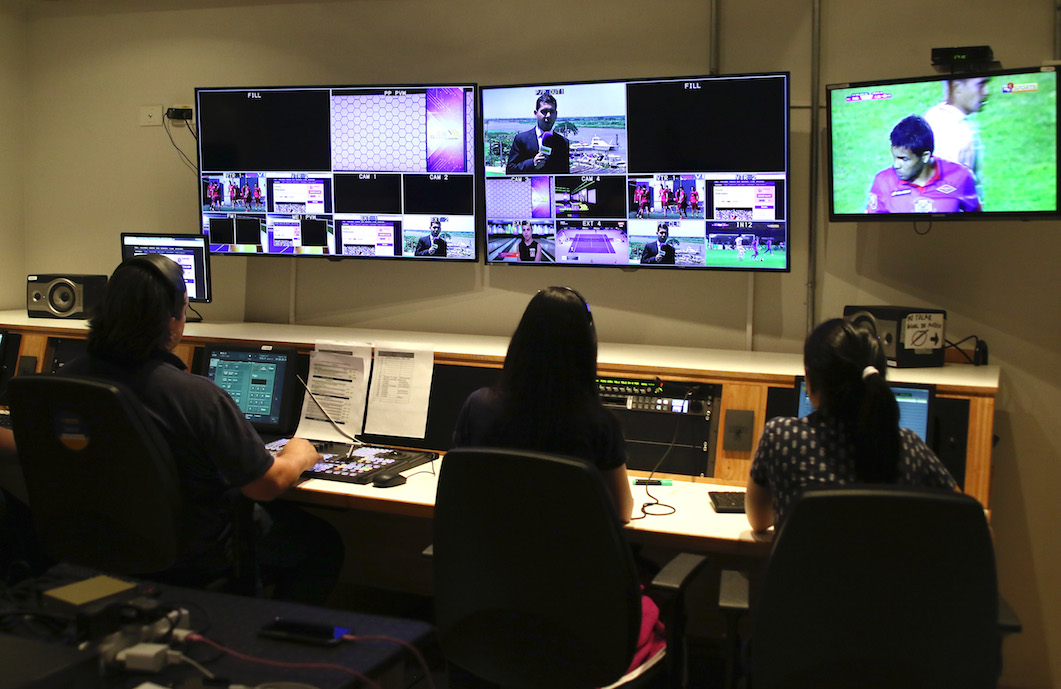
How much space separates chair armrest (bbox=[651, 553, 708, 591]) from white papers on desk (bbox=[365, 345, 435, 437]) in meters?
1.22

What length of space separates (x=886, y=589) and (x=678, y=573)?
0.53 metres

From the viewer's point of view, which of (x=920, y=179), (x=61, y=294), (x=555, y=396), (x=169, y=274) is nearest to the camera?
(x=555, y=396)

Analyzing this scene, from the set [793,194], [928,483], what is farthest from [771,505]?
[793,194]

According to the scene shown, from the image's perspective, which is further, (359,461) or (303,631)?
(359,461)

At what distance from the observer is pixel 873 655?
145cm

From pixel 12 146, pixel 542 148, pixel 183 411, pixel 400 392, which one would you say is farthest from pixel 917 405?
pixel 12 146

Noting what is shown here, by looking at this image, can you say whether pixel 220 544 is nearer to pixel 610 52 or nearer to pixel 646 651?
pixel 646 651

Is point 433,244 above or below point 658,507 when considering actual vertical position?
above

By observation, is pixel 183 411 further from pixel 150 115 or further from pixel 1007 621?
pixel 150 115

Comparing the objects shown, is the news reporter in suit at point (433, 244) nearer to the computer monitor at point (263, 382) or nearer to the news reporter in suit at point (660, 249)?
the computer monitor at point (263, 382)

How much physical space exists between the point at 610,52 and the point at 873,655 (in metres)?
2.40

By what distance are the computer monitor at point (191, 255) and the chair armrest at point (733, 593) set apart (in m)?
2.42

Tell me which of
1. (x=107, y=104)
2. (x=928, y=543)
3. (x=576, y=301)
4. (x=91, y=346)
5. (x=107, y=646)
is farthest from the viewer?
(x=107, y=104)

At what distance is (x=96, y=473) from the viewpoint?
2.02m
